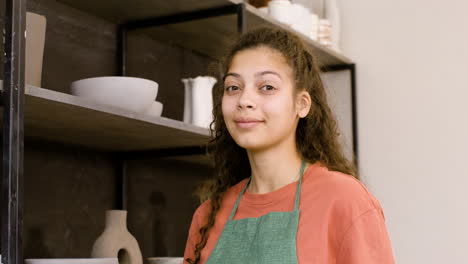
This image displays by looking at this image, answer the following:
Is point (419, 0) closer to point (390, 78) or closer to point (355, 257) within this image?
point (390, 78)

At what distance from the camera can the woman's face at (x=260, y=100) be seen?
154cm

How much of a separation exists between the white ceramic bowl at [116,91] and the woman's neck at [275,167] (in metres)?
0.43

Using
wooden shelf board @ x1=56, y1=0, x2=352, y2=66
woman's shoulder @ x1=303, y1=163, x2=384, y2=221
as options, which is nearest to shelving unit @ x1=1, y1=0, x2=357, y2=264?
wooden shelf board @ x1=56, y1=0, x2=352, y2=66

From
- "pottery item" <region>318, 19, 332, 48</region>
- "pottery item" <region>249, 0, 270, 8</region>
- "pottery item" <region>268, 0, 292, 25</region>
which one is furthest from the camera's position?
"pottery item" <region>318, 19, 332, 48</region>

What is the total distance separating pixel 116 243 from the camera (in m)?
2.02

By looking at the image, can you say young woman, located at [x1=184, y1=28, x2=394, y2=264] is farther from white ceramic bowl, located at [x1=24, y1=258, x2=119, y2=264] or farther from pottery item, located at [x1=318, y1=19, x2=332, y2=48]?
pottery item, located at [x1=318, y1=19, x2=332, y2=48]

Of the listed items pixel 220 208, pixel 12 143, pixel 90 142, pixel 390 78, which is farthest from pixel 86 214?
pixel 390 78

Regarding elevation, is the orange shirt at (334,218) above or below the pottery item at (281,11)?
below

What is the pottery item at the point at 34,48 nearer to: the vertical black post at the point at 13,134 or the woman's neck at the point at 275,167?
the vertical black post at the point at 13,134

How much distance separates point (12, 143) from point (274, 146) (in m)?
0.54

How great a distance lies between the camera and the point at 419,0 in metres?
3.05

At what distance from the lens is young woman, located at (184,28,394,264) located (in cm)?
143

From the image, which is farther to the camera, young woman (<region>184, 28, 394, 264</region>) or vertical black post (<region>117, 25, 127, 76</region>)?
vertical black post (<region>117, 25, 127, 76</region>)

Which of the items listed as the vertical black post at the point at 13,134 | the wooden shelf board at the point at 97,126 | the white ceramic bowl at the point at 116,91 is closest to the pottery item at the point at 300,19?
the wooden shelf board at the point at 97,126
